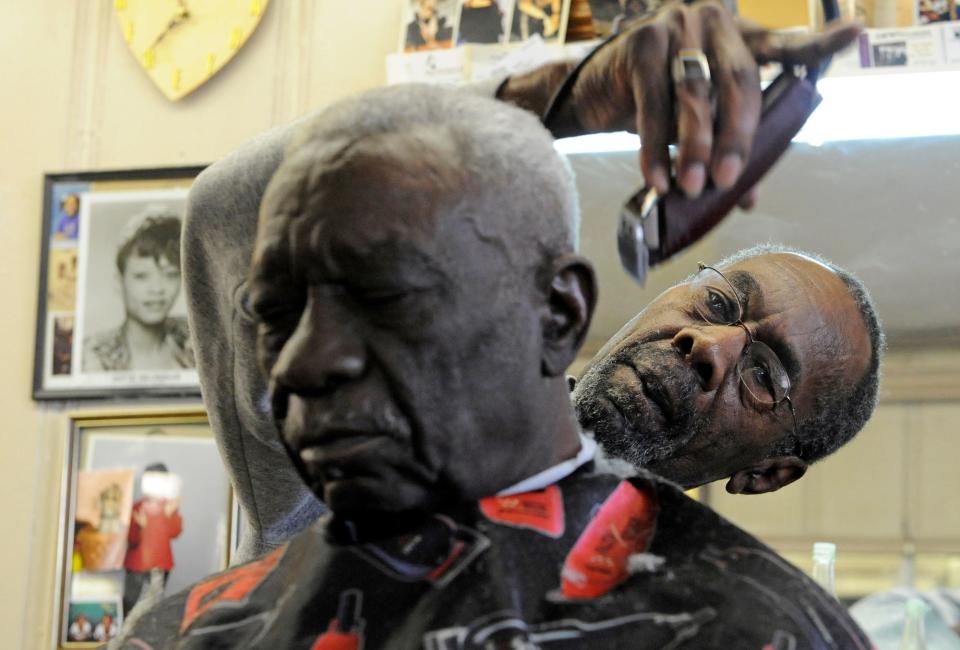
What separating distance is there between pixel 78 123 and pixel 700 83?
330cm

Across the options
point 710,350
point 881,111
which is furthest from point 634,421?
point 881,111

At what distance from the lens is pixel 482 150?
109cm

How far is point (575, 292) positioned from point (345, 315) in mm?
198

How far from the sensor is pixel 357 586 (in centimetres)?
112

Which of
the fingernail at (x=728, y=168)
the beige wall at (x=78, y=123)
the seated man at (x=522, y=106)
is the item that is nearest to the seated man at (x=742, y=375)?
the seated man at (x=522, y=106)

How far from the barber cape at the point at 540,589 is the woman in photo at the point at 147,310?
279 cm

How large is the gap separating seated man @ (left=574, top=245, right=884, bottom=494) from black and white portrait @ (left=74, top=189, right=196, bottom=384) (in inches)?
84.9

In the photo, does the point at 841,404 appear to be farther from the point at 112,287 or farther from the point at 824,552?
the point at 112,287

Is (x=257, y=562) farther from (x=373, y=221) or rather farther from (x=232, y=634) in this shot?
(x=373, y=221)

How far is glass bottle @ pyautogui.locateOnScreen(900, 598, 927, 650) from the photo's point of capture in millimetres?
→ 2875

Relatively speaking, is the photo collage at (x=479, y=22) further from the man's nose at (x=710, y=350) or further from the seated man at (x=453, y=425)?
the seated man at (x=453, y=425)

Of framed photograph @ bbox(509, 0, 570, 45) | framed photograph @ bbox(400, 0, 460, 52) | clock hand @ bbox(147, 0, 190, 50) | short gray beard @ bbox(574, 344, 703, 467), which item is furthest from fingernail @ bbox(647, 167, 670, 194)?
clock hand @ bbox(147, 0, 190, 50)

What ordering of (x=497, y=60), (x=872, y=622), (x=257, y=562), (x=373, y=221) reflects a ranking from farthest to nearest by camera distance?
(x=497, y=60)
(x=872, y=622)
(x=257, y=562)
(x=373, y=221)

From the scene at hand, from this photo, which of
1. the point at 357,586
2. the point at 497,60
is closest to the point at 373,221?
the point at 357,586
